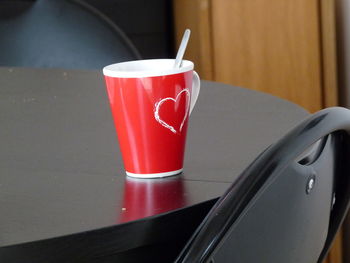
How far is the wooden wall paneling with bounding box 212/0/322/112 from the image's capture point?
2570mm

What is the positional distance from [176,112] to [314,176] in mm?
148

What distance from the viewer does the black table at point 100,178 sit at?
2.13 ft

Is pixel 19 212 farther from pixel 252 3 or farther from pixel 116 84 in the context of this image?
pixel 252 3

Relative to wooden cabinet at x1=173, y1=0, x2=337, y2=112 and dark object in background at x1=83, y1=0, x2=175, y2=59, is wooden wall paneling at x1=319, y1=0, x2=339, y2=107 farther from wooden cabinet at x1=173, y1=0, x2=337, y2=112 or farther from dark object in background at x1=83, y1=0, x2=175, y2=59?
dark object in background at x1=83, y1=0, x2=175, y2=59

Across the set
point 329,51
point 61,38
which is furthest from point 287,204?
point 329,51

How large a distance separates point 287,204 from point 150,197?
12 centimetres

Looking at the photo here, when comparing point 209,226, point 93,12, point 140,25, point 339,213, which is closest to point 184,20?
point 140,25

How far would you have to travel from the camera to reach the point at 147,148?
79 centimetres

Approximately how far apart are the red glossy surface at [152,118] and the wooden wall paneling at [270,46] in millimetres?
1795

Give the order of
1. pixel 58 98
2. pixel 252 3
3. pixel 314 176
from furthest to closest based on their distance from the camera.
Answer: pixel 252 3 < pixel 58 98 < pixel 314 176

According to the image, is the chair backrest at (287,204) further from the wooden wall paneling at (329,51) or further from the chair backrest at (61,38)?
the wooden wall paneling at (329,51)

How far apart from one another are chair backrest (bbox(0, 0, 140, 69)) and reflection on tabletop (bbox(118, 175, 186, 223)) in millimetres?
1188

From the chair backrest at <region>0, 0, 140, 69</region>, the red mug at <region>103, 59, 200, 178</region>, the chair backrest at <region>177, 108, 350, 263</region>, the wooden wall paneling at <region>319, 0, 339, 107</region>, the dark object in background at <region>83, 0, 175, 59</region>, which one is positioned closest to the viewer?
the chair backrest at <region>177, 108, 350, 263</region>

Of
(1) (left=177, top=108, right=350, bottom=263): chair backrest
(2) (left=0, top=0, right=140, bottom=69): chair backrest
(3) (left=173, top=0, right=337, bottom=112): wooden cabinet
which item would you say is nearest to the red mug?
(1) (left=177, top=108, right=350, bottom=263): chair backrest
